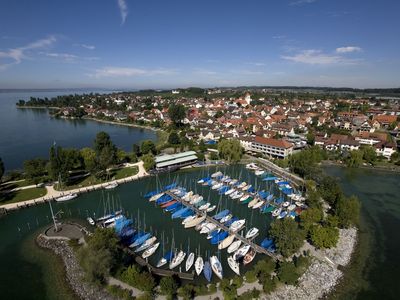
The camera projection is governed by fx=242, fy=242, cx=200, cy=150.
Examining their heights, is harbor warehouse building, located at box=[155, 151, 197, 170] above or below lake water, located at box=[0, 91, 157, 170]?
above

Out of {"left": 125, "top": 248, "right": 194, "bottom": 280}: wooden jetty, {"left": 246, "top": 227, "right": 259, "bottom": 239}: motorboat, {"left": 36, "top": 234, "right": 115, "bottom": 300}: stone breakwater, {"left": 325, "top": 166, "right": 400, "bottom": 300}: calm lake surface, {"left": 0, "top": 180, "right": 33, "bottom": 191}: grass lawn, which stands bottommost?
{"left": 325, "top": 166, "right": 400, "bottom": 300}: calm lake surface

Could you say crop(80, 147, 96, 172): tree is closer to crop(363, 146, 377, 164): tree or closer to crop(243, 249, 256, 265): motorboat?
crop(243, 249, 256, 265): motorboat

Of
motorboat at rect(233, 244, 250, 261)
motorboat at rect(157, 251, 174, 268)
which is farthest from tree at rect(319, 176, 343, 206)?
motorboat at rect(157, 251, 174, 268)

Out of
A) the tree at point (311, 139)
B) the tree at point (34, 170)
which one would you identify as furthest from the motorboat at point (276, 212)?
the tree at point (311, 139)

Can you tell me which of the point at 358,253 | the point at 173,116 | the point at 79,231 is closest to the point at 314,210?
the point at 358,253

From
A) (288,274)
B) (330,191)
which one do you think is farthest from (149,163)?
(288,274)

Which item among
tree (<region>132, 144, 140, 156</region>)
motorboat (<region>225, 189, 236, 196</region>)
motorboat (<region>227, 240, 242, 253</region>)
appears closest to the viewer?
motorboat (<region>227, 240, 242, 253</region>)

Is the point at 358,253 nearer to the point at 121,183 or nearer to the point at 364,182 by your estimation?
the point at 364,182
